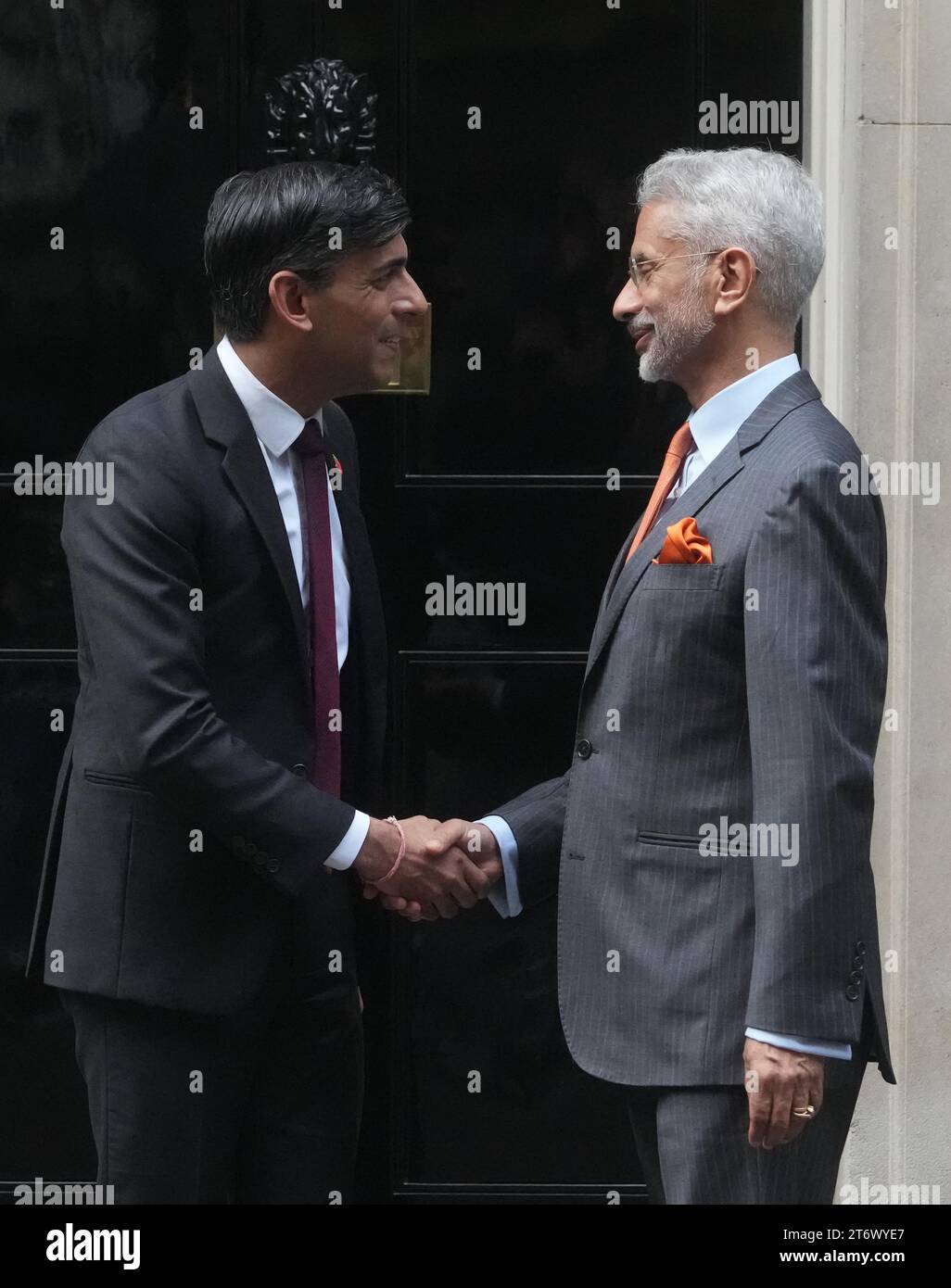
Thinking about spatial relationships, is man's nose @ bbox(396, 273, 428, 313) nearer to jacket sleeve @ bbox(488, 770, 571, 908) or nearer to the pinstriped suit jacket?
the pinstriped suit jacket

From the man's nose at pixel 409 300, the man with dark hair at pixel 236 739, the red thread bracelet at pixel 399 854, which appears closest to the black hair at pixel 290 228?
the man with dark hair at pixel 236 739

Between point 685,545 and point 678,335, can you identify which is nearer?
point 685,545

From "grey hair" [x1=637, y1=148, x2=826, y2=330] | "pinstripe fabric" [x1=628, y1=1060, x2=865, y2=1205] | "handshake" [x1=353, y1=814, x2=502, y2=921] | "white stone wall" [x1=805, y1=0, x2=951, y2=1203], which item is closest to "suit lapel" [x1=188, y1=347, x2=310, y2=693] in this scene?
"handshake" [x1=353, y1=814, x2=502, y2=921]

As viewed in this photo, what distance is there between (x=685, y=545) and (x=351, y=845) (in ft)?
2.82

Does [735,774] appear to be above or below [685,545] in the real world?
below

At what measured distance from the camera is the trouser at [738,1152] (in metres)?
2.73

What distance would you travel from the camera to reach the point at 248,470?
3102 millimetres

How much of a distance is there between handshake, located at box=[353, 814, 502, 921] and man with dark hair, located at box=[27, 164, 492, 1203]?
0.5 inches

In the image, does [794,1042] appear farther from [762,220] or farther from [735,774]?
[762,220]

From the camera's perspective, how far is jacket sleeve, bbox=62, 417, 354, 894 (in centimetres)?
293

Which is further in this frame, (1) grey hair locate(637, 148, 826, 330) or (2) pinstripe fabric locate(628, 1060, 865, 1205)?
(1) grey hair locate(637, 148, 826, 330)

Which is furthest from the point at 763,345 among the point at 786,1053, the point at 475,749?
the point at 475,749

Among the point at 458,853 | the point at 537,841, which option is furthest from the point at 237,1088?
the point at 537,841
